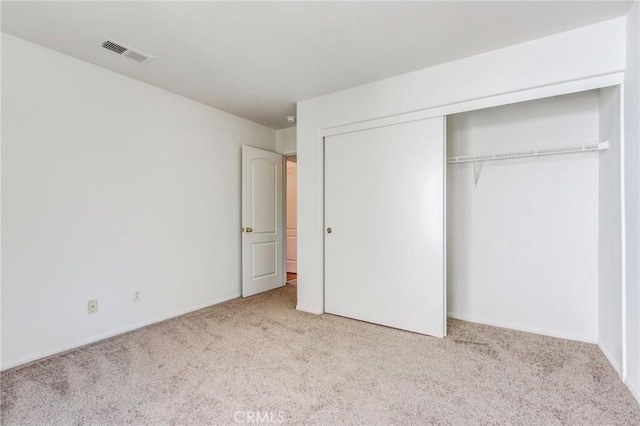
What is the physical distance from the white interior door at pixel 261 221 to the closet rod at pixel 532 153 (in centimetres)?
238

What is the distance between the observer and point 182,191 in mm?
3383

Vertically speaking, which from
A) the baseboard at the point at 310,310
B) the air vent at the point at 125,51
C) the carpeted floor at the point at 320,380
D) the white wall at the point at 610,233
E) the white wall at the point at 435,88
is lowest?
the carpeted floor at the point at 320,380

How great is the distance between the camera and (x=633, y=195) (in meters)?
1.87

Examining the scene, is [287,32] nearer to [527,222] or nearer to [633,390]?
[527,222]

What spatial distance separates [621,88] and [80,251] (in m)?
4.17

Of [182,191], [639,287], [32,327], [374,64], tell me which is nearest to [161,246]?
[182,191]

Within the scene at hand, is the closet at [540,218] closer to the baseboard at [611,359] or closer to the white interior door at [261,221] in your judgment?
the baseboard at [611,359]

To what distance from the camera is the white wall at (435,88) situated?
215cm

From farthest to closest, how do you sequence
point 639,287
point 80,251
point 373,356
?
point 80,251
point 373,356
point 639,287

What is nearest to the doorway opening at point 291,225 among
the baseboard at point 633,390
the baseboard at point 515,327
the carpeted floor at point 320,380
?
the carpeted floor at point 320,380

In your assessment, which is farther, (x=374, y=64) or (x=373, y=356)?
(x=374, y=64)

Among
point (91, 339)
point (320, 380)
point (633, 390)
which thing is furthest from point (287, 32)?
point (633, 390)

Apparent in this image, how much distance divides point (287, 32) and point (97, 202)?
6.88ft

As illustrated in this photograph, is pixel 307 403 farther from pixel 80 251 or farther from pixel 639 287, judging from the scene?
pixel 80 251
